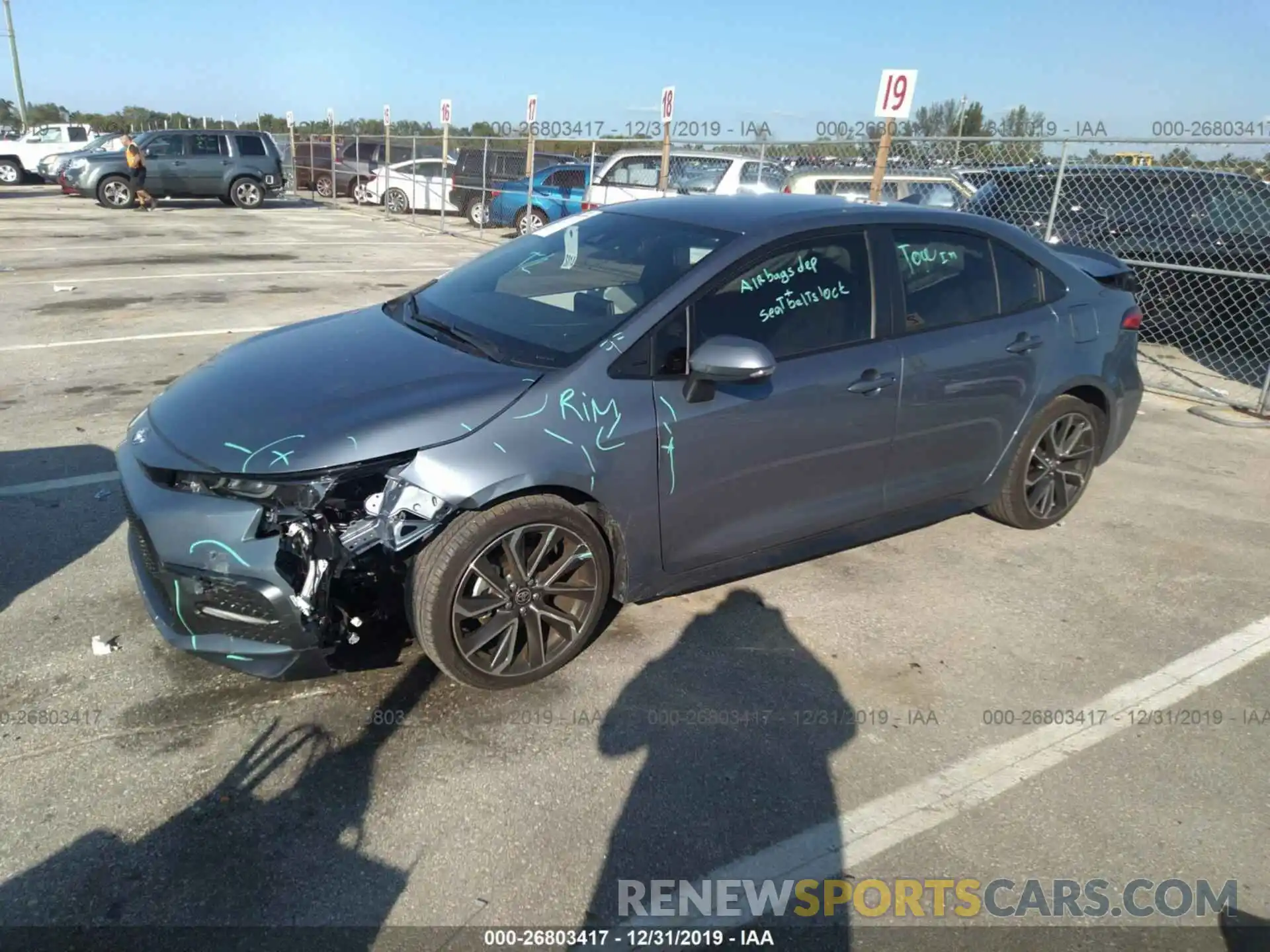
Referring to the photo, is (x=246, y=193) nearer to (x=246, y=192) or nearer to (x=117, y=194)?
(x=246, y=192)

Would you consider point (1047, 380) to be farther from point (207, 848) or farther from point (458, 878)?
point (207, 848)

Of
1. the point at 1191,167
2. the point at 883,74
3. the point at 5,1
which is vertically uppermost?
the point at 5,1

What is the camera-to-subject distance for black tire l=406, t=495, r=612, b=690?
301 centimetres

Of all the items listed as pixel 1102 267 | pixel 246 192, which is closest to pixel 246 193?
pixel 246 192

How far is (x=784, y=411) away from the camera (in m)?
3.58

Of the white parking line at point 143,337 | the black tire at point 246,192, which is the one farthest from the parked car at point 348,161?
the white parking line at point 143,337

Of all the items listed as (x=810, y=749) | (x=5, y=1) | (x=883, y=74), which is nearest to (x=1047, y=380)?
(x=810, y=749)

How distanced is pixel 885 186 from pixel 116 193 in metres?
17.4

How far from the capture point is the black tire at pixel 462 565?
301 cm

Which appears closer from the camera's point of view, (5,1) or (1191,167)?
(1191,167)

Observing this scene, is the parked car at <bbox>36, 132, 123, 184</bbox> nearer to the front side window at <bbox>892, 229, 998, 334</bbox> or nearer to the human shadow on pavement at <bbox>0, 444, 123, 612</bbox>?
the human shadow on pavement at <bbox>0, 444, 123, 612</bbox>

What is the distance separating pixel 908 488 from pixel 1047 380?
1.04m

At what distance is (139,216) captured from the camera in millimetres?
19344

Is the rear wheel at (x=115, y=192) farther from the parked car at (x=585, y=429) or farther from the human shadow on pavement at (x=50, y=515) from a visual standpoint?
the parked car at (x=585, y=429)
